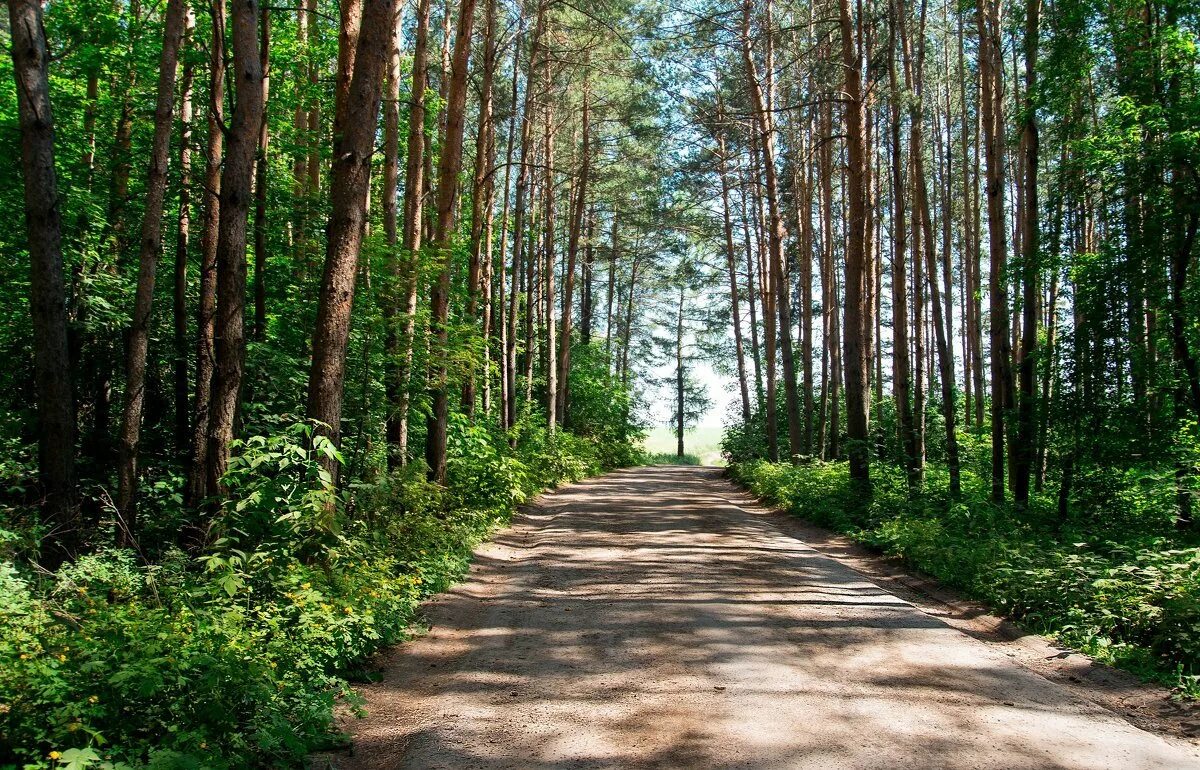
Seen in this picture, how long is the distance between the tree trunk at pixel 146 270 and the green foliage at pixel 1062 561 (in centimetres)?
897

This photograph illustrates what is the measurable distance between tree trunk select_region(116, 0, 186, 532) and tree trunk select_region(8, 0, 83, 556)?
183 cm

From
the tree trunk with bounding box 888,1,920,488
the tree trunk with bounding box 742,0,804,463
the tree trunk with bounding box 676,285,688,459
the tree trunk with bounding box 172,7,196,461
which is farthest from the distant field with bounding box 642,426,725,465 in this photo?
the tree trunk with bounding box 172,7,196,461

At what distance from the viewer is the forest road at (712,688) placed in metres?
3.77

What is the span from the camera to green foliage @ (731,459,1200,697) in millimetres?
5328

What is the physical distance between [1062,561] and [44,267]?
9.49 metres

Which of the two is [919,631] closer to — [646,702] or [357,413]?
[646,702]

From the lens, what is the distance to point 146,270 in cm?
816

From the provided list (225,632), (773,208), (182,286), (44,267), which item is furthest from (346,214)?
(773,208)

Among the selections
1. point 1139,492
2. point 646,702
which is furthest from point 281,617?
point 1139,492

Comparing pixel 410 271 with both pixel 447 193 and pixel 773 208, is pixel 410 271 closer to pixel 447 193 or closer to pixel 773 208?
pixel 447 193

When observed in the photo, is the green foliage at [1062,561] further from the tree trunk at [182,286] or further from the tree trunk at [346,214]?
the tree trunk at [182,286]

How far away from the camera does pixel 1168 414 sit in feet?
30.7

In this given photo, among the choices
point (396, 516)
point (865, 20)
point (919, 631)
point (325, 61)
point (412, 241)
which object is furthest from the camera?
point (865, 20)

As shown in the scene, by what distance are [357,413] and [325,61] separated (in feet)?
26.8
